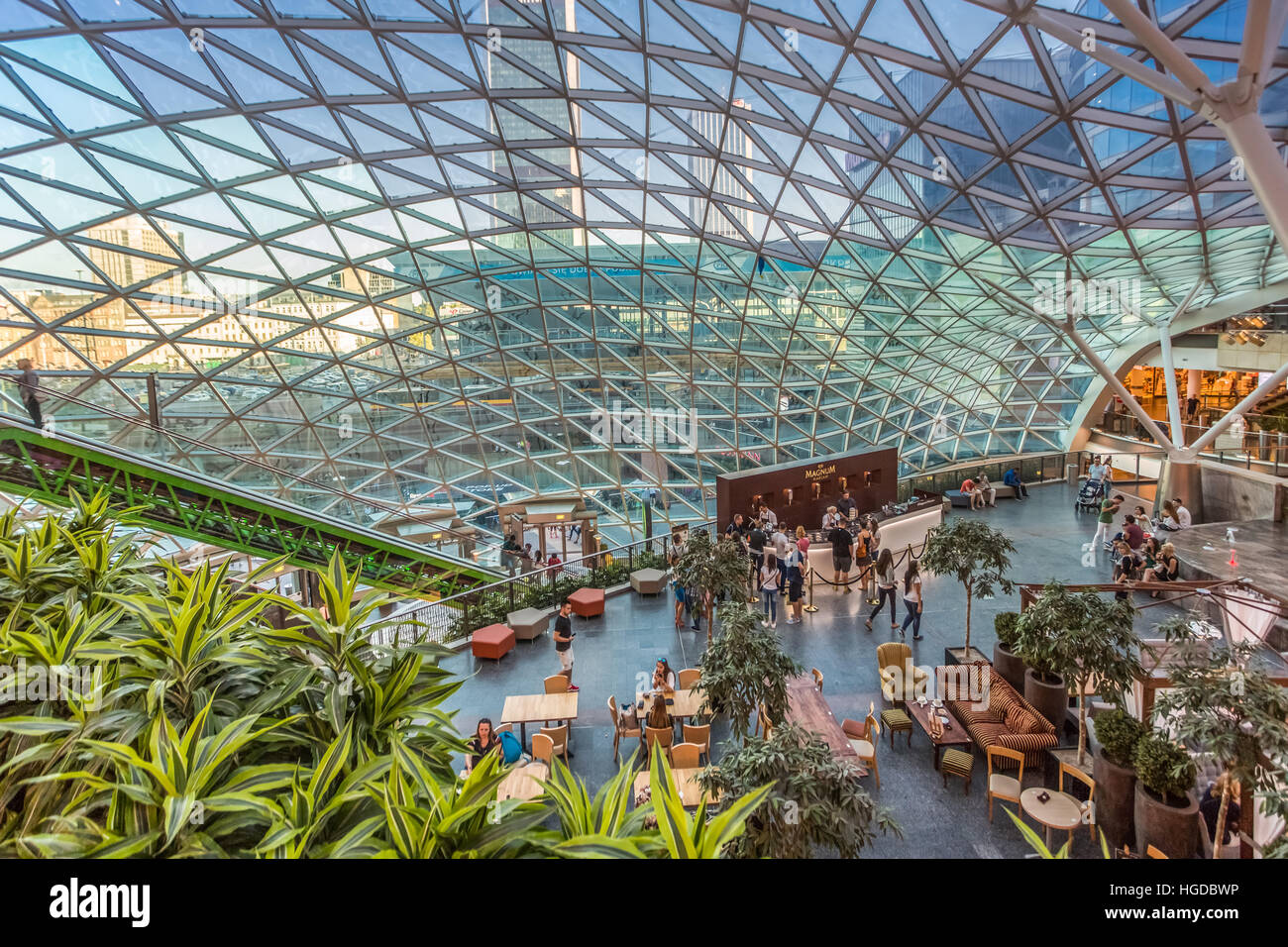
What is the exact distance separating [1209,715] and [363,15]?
2257cm

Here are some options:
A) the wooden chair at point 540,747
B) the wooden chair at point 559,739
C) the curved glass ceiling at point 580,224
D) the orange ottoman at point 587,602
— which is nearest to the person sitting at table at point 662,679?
the wooden chair at point 559,739

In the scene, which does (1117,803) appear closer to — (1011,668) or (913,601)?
(1011,668)

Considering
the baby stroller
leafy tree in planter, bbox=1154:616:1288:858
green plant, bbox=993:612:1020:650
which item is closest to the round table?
leafy tree in planter, bbox=1154:616:1288:858

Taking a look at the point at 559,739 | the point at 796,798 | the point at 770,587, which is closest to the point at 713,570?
the point at 770,587

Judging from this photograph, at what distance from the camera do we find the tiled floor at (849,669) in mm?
10555

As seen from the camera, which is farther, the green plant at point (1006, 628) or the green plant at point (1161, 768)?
the green plant at point (1006, 628)

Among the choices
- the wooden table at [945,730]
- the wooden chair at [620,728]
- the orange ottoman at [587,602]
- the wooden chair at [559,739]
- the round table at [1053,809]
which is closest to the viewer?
the round table at [1053,809]

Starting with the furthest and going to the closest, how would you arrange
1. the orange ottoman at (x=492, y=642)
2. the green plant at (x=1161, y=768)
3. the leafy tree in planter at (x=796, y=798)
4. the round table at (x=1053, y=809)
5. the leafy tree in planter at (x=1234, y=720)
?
1. the orange ottoman at (x=492, y=642)
2. the round table at (x=1053, y=809)
3. the green plant at (x=1161, y=768)
4. the leafy tree in planter at (x=1234, y=720)
5. the leafy tree in planter at (x=796, y=798)

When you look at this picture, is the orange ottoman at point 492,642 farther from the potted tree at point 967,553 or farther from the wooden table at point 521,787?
the potted tree at point 967,553

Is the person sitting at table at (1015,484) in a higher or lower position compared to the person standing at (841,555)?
higher

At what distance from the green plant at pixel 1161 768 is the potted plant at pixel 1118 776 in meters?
0.42

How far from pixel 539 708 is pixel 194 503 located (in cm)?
1376

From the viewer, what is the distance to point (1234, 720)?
801 centimetres
